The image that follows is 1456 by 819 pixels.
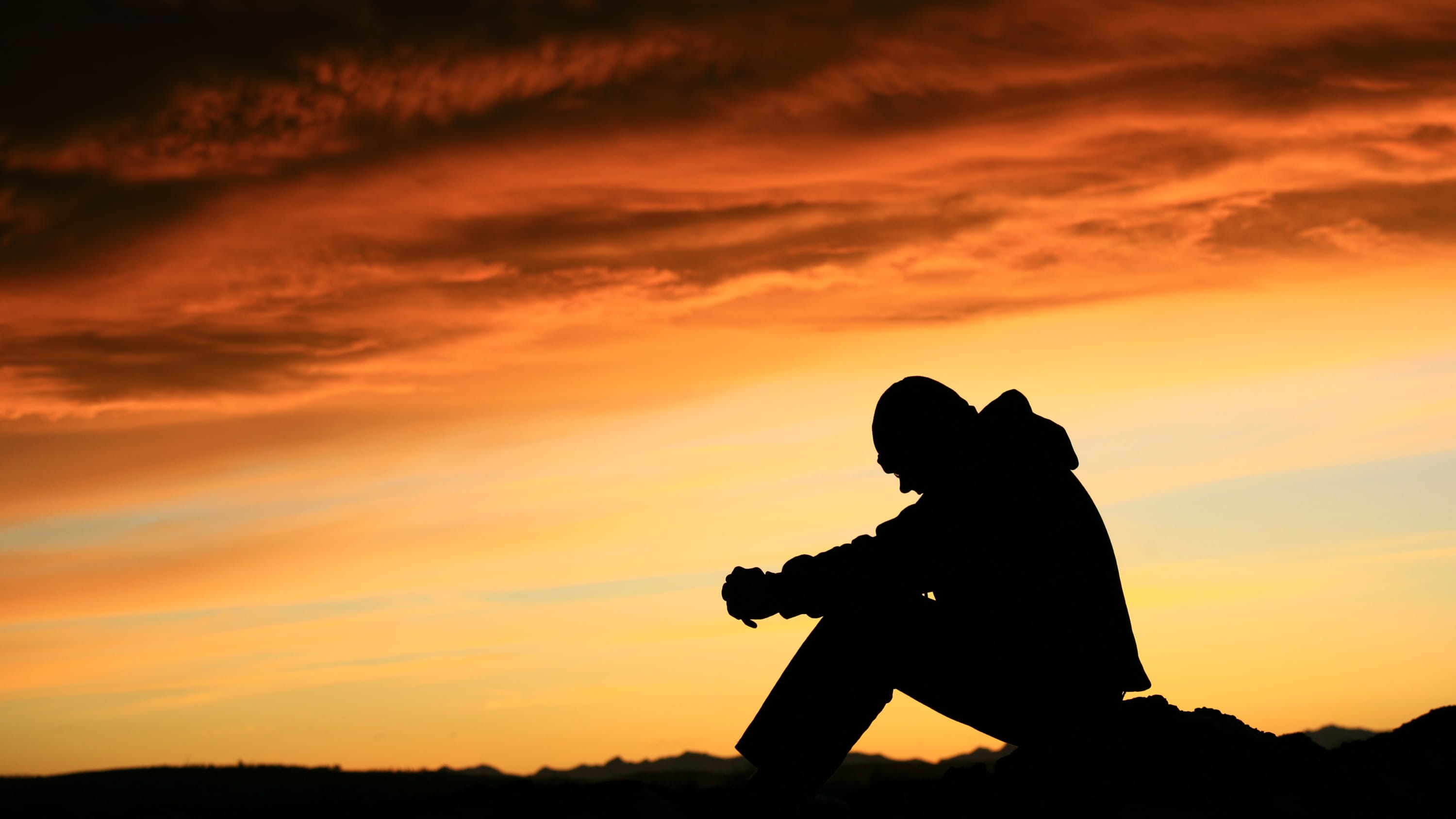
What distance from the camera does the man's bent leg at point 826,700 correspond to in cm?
593

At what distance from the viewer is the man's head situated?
19.6 ft

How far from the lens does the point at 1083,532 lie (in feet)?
19.1

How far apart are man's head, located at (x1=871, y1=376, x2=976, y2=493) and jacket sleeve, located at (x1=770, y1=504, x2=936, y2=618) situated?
9.2 inches

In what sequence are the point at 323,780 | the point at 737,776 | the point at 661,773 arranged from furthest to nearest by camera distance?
the point at 323,780 < the point at 661,773 < the point at 737,776

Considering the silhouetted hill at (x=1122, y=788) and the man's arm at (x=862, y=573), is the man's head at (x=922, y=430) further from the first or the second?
the silhouetted hill at (x=1122, y=788)

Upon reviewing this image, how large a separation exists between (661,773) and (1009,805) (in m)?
9.43

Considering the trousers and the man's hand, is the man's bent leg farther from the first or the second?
the man's hand

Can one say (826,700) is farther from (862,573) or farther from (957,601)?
(957,601)

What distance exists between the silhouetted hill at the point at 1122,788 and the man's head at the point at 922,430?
1.39 meters

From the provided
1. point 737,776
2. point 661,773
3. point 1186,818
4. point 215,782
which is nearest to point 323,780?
point 215,782

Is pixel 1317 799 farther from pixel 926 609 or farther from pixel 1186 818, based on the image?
pixel 926 609

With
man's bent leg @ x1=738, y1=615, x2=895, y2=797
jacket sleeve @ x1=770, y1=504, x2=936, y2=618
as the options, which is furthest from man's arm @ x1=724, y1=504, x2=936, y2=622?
man's bent leg @ x1=738, y1=615, x2=895, y2=797

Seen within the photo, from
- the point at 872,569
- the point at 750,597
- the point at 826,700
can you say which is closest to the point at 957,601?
the point at 872,569

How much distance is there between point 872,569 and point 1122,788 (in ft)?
5.33
